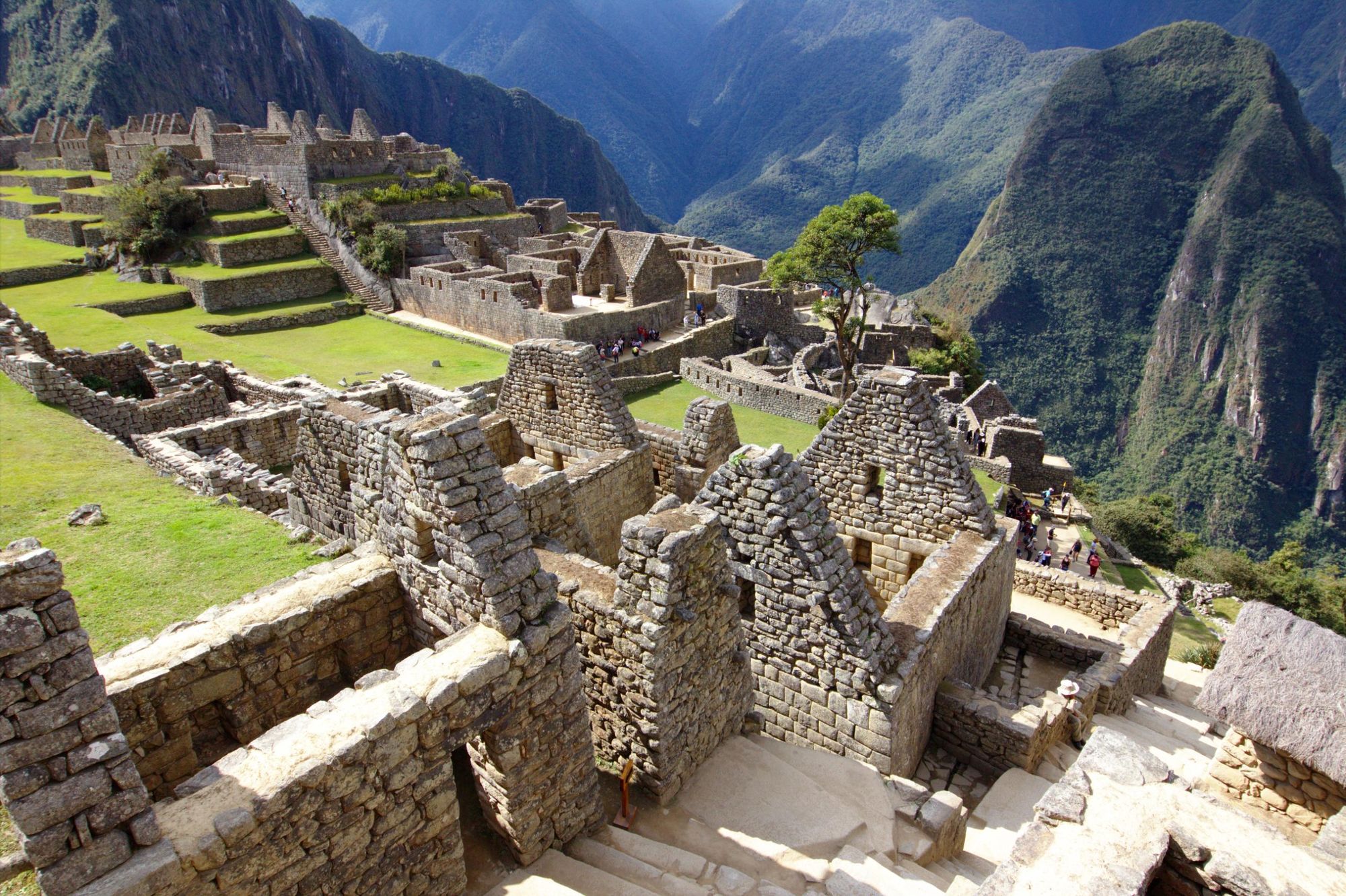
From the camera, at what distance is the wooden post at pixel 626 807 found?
16.8 feet

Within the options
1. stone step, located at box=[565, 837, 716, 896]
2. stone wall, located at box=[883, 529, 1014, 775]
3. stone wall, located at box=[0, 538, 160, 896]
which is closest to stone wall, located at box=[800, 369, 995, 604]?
stone wall, located at box=[883, 529, 1014, 775]

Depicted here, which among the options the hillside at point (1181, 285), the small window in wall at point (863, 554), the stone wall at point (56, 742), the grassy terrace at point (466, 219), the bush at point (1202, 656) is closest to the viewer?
the stone wall at point (56, 742)

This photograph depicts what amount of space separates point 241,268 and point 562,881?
3720cm

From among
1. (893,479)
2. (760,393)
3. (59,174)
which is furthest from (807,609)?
(59,174)

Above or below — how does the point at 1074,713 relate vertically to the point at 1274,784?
below

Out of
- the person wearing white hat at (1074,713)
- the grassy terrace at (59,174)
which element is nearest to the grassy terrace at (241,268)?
the grassy terrace at (59,174)

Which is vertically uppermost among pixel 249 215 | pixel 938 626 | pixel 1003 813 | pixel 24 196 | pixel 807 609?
pixel 24 196

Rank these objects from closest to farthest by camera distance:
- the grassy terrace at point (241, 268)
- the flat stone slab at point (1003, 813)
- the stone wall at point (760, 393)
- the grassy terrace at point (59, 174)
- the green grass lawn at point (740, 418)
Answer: the flat stone slab at point (1003, 813) → the green grass lawn at point (740, 418) → the stone wall at point (760, 393) → the grassy terrace at point (241, 268) → the grassy terrace at point (59, 174)

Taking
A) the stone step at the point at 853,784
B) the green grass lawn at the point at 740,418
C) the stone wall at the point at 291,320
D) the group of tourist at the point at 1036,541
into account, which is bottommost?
the group of tourist at the point at 1036,541

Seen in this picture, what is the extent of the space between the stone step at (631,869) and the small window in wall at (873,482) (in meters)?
4.78

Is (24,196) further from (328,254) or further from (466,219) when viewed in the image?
(466,219)

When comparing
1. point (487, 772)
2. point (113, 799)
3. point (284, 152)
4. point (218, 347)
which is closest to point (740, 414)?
point (218, 347)

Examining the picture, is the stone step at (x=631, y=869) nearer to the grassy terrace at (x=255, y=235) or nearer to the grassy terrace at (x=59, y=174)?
the grassy terrace at (x=255, y=235)

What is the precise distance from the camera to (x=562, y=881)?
4426mm
